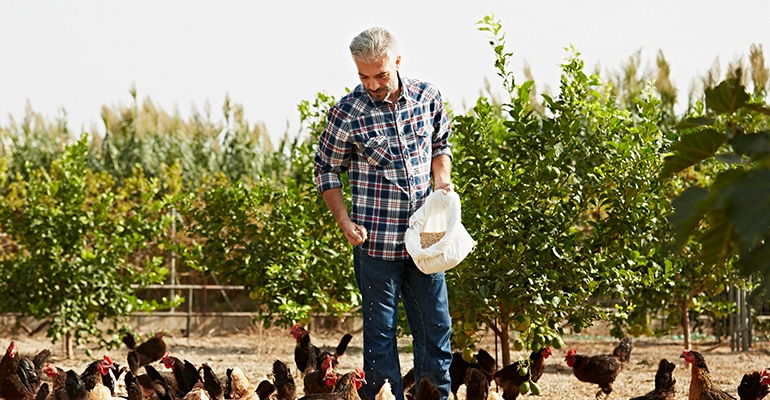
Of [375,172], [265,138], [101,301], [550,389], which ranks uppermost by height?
[265,138]

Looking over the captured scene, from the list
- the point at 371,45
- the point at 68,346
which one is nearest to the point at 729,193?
Result: the point at 371,45

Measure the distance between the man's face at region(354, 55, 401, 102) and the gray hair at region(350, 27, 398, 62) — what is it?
0.02 metres

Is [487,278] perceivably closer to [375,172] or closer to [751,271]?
[375,172]

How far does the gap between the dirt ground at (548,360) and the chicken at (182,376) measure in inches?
36.9

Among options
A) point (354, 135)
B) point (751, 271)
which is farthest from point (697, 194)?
point (354, 135)

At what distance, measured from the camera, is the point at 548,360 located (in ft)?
30.1

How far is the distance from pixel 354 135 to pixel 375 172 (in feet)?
0.62

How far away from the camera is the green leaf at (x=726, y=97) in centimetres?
131

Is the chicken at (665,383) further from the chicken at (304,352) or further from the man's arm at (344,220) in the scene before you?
the chicken at (304,352)

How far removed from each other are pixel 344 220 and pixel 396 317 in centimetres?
51

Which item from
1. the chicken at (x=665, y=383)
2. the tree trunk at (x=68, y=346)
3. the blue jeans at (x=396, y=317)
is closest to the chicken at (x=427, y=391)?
the blue jeans at (x=396, y=317)

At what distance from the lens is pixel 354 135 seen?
429 centimetres

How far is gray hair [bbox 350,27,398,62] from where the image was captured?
399cm

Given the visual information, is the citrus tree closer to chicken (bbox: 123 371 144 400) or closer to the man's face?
the man's face
